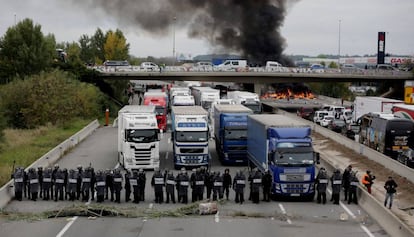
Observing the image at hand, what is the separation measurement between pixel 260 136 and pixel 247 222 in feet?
24.4

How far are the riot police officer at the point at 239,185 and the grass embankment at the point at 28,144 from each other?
9.90 metres

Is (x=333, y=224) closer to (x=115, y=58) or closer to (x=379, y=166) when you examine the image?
(x=379, y=166)

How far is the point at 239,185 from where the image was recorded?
25656 mm

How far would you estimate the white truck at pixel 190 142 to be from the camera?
34.3 metres

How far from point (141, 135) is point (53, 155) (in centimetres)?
685

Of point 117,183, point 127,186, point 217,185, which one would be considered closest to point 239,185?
point 217,185

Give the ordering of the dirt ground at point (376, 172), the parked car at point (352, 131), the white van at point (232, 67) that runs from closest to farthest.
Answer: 1. the dirt ground at point (376, 172)
2. the parked car at point (352, 131)
3. the white van at point (232, 67)

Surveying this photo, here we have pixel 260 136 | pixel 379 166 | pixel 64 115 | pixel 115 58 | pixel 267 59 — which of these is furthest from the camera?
pixel 115 58

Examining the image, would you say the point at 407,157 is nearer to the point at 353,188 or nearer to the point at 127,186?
the point at 353,188

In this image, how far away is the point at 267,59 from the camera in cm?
11875

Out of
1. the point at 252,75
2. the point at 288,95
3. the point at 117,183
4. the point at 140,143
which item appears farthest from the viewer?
the point at 288,95

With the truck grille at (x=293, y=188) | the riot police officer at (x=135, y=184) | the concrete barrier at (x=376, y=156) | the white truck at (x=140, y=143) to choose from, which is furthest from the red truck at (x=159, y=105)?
the truck grille at (x=293, y=188)

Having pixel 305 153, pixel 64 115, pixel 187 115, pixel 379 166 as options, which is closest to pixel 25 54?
pixel 64 115

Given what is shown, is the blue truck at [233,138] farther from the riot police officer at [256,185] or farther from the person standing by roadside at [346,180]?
the person standing by roadside at [346,180]
